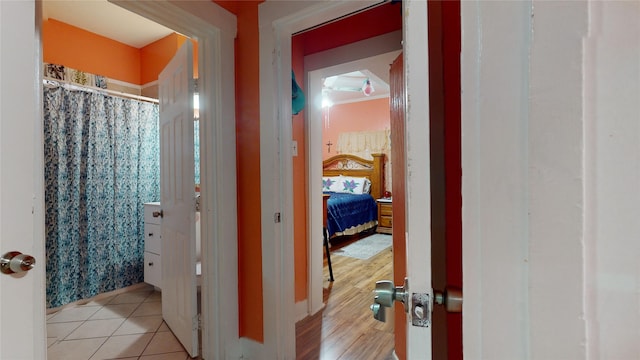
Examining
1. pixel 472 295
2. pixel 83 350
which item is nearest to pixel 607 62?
pixel 472 295

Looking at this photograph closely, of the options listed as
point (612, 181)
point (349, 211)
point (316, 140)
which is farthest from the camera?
point (349, 211)

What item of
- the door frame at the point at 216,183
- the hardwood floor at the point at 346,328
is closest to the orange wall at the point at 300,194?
the hardwood floor at the point at 346,328

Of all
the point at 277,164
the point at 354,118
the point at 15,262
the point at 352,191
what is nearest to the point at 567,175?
the point at 15,262

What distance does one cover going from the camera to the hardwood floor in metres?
1.92

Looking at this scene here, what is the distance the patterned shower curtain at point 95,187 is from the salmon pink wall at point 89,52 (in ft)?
1.79

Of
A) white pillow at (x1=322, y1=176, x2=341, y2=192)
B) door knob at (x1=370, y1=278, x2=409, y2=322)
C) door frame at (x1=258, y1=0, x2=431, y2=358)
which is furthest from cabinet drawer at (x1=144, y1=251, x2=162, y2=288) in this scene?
white pillow at (x1=322, y1=176, x2=341, y2=192)

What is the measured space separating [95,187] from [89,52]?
147 cm

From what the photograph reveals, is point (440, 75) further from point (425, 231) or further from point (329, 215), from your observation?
point (329, 215)

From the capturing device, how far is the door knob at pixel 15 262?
31.6 inches

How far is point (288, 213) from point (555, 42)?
1.52 m

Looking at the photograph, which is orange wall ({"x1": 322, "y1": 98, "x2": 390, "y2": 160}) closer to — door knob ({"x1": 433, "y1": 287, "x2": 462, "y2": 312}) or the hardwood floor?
the hardwood floor

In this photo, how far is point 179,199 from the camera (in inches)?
73.9

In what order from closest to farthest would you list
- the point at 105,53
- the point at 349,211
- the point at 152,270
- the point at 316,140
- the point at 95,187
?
1. the point at 316,140
2. the point at 95,187
3. the point at 152,270
4. the point at 105,53
5. the point at 349,211

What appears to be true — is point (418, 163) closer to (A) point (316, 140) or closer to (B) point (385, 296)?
(B) point (385, 296)
